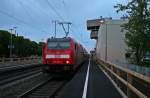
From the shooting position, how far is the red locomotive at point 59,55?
24969 millimetres

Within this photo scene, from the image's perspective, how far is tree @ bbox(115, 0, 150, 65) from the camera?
75.9 feet

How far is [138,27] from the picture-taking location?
2302 centimetres

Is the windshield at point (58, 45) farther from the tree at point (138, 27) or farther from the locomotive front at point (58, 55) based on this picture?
the tree at point (138, 27)

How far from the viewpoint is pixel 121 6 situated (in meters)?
25.8

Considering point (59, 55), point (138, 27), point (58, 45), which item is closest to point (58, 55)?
point (59, 55)

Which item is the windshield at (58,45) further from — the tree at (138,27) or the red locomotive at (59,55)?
the tree at (138,27)

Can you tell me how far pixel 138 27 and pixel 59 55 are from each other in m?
5.90

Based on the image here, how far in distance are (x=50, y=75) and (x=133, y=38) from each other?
667cm

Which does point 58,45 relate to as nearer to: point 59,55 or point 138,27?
point 59,55

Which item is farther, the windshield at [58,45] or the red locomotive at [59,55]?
the windshield at [58,45]

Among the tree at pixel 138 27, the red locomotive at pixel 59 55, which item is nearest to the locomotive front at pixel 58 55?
the red locomotive at pixel 59 55

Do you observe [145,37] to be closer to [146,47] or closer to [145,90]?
[146,47]

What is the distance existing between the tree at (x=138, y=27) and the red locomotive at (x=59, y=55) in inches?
166

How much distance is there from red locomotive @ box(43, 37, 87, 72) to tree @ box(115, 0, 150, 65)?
13.8 feet
